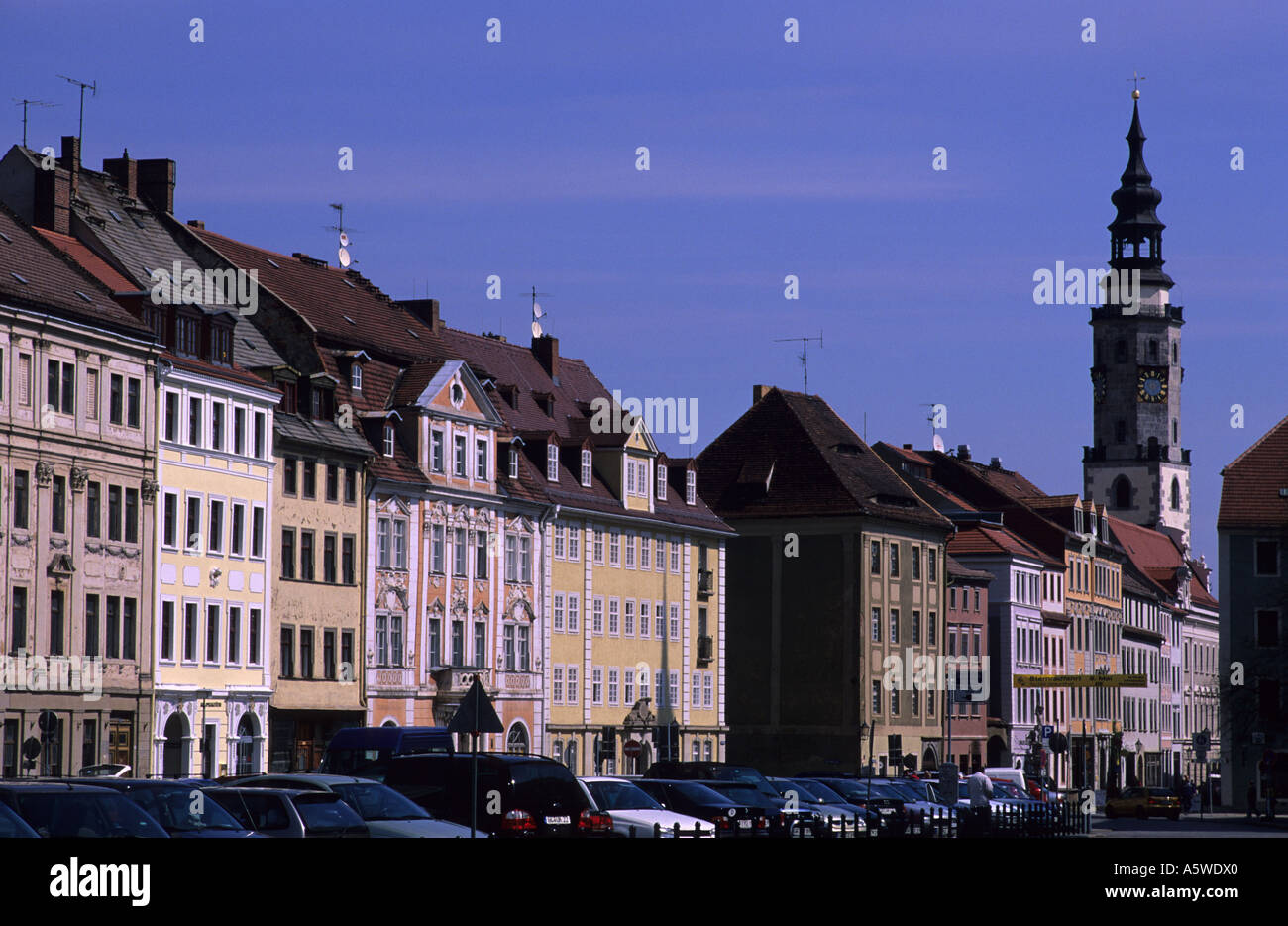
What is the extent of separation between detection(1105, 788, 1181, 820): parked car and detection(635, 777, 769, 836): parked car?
148 ft

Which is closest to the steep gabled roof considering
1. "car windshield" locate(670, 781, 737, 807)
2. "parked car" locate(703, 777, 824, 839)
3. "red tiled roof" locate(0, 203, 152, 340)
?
"red tiled roof" locate(0, 203, 152, 340)

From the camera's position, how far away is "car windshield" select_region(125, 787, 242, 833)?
24641mm

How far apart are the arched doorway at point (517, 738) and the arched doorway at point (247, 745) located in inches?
540

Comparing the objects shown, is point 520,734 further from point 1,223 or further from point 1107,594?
point 1107,594

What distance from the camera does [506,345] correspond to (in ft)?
314

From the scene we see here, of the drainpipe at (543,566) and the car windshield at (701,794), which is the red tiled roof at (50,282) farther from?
the car windshield at (701,794)

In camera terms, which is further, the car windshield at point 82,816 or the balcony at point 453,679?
the balcony at point 453,679

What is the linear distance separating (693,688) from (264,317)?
92.0 ft

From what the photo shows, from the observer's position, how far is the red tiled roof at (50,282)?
6175 centimetres

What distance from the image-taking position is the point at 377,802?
A: 1159 inches
